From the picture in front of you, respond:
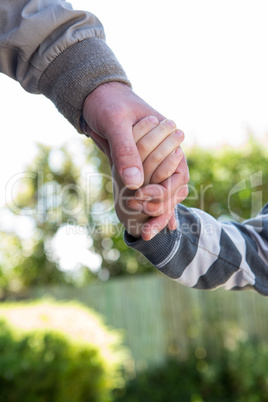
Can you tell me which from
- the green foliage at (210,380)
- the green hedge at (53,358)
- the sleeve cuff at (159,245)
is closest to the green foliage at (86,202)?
the green foliage at (210,380)

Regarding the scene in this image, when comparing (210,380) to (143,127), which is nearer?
(143,127)

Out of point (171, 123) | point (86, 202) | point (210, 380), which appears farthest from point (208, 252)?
point (86, 202)

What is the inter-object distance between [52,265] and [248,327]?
448 centimetres

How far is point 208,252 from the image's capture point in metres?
1.26

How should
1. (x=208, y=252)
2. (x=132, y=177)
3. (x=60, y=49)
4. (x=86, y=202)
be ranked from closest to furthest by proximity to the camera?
(x=132, y=177) < (x=60, y=49) < (x=208, y=252) < (x=86, y=202)

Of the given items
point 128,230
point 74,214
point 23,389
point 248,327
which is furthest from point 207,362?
point 128,230

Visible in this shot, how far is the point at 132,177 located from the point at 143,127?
0.14 metres

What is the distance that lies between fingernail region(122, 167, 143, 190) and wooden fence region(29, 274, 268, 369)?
19.5ft

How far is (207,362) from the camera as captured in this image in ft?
21.6

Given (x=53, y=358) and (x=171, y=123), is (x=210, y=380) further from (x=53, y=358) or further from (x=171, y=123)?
(x=171, y=123)

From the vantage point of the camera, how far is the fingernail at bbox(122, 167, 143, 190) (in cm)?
97

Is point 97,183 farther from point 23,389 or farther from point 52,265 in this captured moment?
point 23,389

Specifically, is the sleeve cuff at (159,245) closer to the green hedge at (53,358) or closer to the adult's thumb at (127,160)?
the adult's thumb at (127,160)

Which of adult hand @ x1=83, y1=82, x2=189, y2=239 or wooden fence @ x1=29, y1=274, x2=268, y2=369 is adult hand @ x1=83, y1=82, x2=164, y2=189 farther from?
wooden fence @ x1=29, y1=274, x2=268, y2=369
